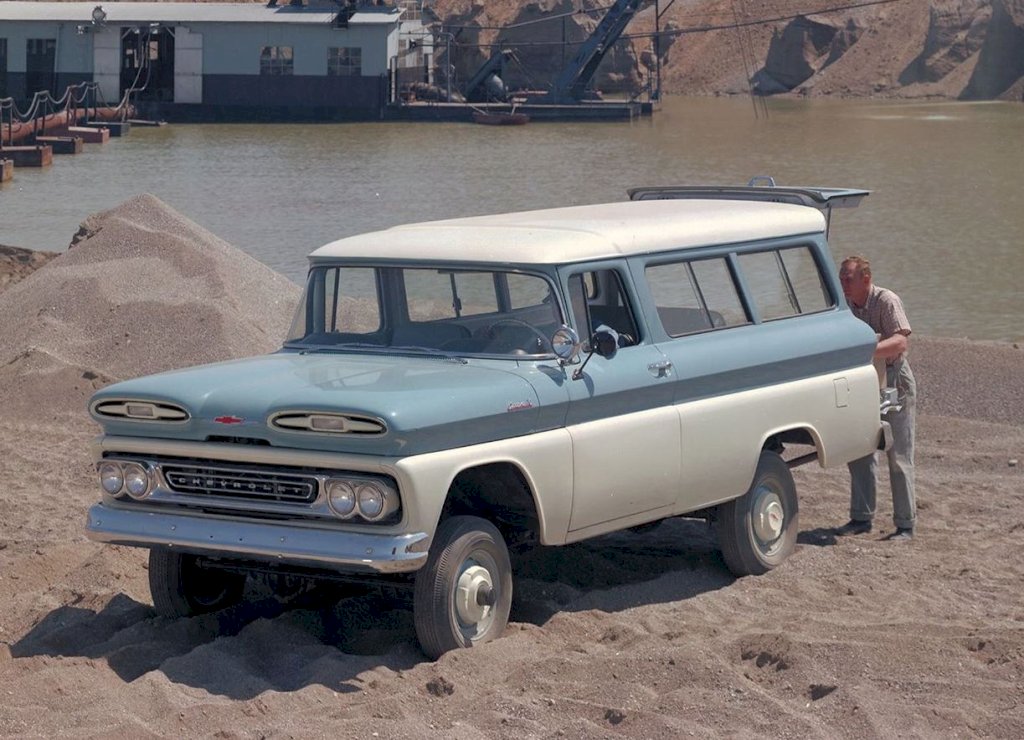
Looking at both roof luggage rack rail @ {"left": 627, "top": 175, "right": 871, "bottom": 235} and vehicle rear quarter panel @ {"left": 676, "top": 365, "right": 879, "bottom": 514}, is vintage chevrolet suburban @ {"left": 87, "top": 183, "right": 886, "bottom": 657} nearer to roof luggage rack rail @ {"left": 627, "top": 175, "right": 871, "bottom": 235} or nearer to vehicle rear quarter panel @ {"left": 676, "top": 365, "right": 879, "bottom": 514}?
vehicle rear quarter panel @ {"left": 676, "top": 365, "right": 879, "bottom": 514}

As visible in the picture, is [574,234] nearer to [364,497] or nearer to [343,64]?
[364,497]

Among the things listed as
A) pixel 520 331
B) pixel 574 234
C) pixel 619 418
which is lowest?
pixel 619 418

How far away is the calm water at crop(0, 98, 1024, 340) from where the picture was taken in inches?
1040

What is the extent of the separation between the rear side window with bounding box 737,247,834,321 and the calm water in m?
10.5

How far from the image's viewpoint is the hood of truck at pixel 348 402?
6.41m

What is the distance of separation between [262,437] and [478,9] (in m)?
91.9

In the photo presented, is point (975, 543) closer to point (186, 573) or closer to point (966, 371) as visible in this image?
point (186, 573)

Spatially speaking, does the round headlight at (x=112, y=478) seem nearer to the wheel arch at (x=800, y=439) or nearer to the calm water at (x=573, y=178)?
the wheel arch at (x=800, y=439)

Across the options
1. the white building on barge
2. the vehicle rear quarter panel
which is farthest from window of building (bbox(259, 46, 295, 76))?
the vehicle rear quarter panel

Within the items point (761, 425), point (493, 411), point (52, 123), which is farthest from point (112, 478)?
point (52, 123)

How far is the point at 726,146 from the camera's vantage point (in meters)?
52.7

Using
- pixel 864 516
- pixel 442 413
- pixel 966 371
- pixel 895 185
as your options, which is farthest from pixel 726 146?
pixel 442 413

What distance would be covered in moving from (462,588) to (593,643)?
2.16 ft

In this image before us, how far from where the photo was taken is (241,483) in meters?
6.72
